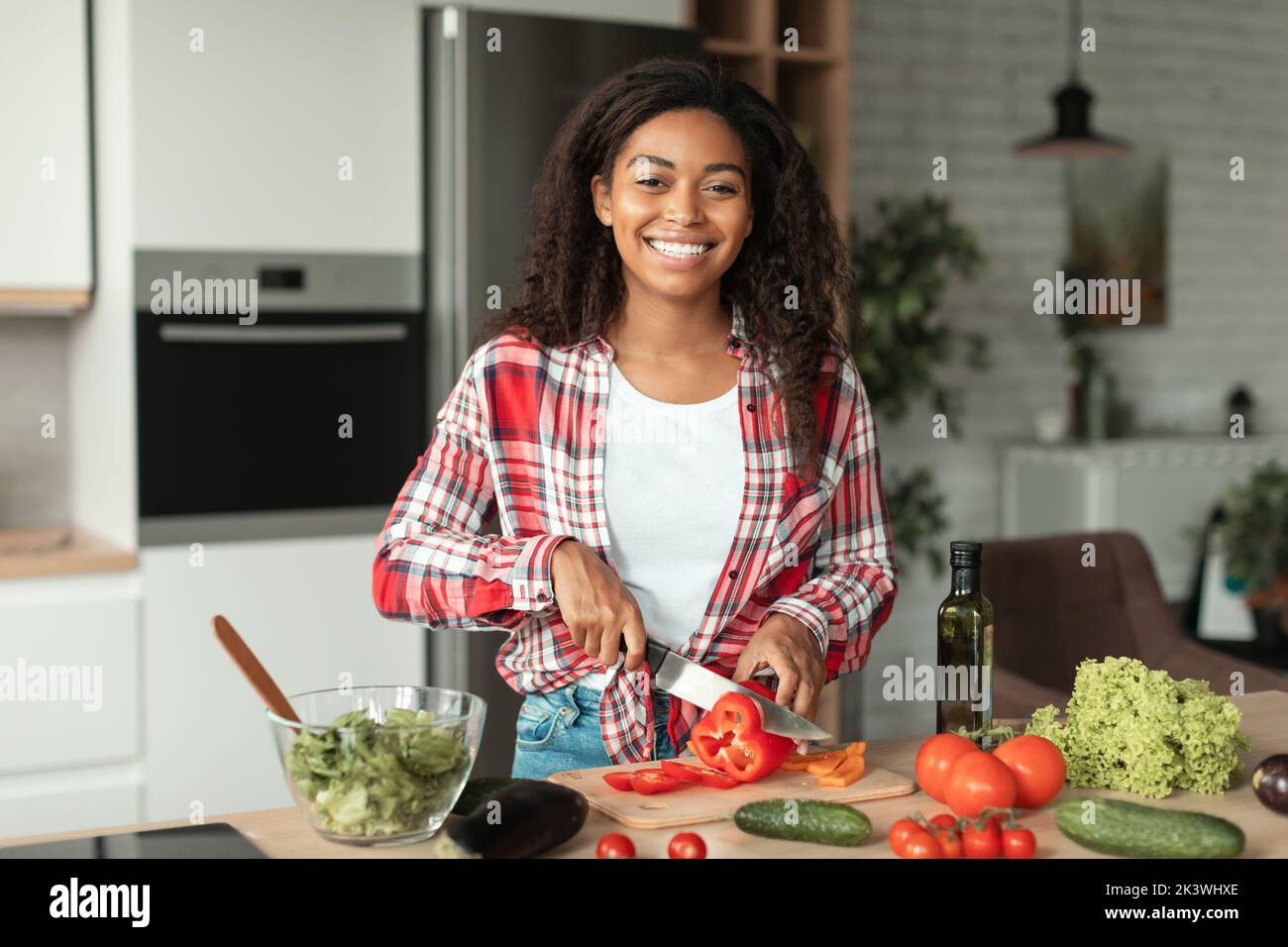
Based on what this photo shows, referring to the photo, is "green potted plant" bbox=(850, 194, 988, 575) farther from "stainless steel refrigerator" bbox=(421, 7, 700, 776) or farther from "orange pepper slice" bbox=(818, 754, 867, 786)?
"orange pepper slice" bbox=(818, 754, 867, 786)

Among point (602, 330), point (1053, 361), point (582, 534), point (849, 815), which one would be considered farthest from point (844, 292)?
point (1053, 361)

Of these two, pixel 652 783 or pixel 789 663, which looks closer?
pixel 652 783

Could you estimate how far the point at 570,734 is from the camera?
66.1 inches

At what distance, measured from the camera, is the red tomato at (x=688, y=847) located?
3.84 ft

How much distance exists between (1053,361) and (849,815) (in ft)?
12.9

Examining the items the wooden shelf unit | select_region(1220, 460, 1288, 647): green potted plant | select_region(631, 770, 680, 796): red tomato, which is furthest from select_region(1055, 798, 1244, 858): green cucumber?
select_region(1220, 460, 1288, 647): green potted plant

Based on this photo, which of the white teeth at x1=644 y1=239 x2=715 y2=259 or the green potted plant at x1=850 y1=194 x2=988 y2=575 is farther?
the green potted plant at x1=850 y1=194 x2=988 y2=575

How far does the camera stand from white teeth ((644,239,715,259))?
163cm

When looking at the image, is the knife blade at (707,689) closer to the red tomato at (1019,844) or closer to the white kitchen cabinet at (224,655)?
the red tomato at (1019,844)

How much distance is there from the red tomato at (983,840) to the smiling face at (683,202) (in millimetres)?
727

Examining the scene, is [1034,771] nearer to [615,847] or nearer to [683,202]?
[615,847]

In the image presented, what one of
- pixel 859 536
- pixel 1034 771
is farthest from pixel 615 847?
pixel 859 536

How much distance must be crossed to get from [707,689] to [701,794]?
14cm

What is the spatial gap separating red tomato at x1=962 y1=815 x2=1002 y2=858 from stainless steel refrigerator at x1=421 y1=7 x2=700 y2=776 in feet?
6.41
